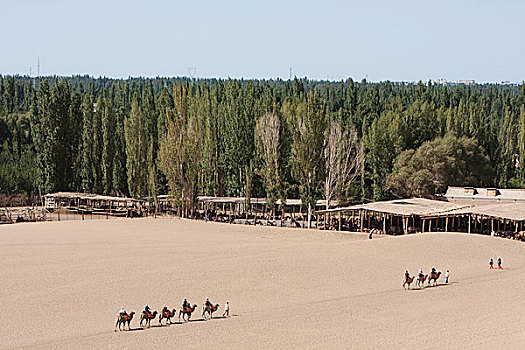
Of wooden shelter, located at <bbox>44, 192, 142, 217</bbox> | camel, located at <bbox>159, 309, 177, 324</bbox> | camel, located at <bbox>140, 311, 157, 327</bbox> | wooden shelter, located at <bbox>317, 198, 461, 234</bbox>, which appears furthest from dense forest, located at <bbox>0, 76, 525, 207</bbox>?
camel, located at <bbox>140, 311, 157, 327</bbox>

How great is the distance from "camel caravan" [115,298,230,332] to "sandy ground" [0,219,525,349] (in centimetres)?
27

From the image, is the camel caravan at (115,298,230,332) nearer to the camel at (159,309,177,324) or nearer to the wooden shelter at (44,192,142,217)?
the camel at (159,309,177,324)

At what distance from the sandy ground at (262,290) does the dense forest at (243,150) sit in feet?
34.4

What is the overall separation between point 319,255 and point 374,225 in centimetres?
1164

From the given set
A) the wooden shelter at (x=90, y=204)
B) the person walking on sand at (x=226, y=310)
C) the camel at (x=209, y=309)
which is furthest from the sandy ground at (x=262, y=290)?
the wooden shelter at (x=90, y=204)

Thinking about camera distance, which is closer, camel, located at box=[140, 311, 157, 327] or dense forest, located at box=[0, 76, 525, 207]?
camel, located at box=[140, 311, 157, 327]

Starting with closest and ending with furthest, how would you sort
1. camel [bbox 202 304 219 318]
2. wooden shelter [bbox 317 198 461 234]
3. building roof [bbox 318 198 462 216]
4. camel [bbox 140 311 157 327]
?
camel [bbox 140 311 157 327]
camel [bbox 202 304 219 318]
building roof [bbox 318 198 462 216]
wooden shelter [bbox 317 198 461 234]

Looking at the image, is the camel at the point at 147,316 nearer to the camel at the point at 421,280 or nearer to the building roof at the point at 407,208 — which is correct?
the camel at the point at 421,280

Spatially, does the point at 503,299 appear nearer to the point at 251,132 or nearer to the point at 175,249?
the point at 175,249

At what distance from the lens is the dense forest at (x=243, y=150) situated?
4531 cm

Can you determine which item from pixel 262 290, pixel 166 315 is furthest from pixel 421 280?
pixel 166 315

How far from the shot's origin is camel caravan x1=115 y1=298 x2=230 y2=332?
16625 millimetres

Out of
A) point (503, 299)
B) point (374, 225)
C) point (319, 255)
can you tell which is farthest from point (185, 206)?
point (503, 299)

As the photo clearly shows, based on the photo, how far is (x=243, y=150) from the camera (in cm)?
5153
